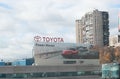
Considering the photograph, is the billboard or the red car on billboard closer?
the billboard

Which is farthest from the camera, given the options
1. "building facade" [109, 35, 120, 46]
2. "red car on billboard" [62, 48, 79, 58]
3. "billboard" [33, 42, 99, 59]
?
"building facade" [109, 35, 120, 46]

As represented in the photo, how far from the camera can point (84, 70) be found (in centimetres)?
10944

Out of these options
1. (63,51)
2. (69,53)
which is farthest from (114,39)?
(63,51)

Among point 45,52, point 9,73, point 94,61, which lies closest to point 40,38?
point 45,52

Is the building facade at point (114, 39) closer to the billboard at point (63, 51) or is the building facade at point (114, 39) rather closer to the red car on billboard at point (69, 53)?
the billboard at point (63, 51)

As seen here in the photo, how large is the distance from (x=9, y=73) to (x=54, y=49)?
28904 mm

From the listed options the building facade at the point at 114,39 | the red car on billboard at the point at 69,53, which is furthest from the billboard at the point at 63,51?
the building facade at the point at 114,39

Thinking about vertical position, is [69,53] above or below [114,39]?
below

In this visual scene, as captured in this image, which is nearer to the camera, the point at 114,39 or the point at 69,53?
the point at 69,53

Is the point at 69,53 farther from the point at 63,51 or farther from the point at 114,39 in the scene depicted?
the point at 114,39

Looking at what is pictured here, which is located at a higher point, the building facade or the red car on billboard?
the building facade

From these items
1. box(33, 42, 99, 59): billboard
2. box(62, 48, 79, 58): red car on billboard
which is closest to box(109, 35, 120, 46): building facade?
box(33, 42, 99, 59): billboard

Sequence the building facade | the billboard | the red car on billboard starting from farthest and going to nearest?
1. the building facade
2. the red car on billboard
3. the billboard

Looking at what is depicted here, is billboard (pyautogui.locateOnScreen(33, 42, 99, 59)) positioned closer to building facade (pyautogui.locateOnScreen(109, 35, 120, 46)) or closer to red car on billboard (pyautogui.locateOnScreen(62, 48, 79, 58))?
red car on billboard (pyautogui.locateOnScreen(62, 48, 79, 58))
